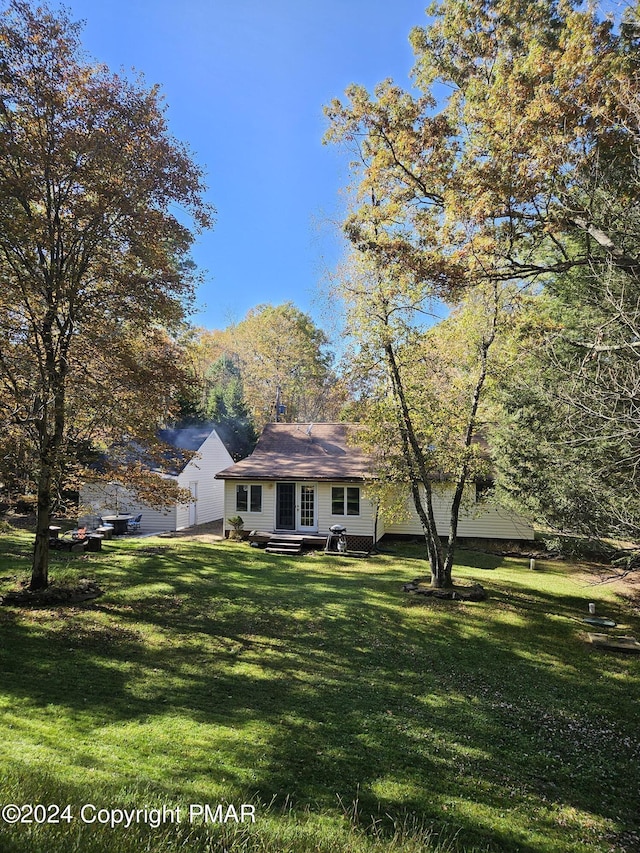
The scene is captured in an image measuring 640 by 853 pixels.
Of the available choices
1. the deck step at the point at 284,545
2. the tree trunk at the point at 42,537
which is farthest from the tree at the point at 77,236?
the deck step at the point at 284,545

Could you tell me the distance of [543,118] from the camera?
618 cm

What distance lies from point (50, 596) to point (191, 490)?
1272 centimetres

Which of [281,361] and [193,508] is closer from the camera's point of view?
[193,508]

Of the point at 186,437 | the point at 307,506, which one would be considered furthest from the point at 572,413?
the point at 186,437

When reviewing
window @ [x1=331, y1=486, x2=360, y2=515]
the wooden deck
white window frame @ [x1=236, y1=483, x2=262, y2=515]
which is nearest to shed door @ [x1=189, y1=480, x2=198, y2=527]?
white window frame @ [x1=236, y1=483, x2=262, y2=515]

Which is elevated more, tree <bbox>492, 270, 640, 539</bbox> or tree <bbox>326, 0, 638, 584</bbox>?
tree <bbox>326, 0, 638, 584</bbox>

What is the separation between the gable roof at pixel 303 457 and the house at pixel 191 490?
250 cm

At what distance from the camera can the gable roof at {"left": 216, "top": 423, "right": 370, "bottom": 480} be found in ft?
63.4

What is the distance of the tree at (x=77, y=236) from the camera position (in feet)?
28.3

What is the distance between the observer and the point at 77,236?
938 cm

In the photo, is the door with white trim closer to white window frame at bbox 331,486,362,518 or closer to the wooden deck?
the wooden deck

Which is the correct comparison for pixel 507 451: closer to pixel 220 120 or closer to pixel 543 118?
pixel 543 118

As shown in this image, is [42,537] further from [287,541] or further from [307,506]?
[307,506]

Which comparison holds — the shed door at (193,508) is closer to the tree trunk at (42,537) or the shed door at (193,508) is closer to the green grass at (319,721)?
the green grass at (319,721)
